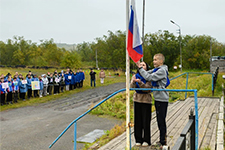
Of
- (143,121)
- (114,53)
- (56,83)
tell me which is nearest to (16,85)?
(56,83)

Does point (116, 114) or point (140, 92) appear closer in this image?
point (140, 92)

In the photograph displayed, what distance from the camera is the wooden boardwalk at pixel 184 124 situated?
5.63 m

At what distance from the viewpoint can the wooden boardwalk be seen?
5631 millimetres

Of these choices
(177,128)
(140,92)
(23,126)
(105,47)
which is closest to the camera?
(140,92)

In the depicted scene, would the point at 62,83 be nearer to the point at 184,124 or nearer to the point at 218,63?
the point at 184,124

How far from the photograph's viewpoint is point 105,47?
186 feet

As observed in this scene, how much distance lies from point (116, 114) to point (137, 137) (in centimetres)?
618

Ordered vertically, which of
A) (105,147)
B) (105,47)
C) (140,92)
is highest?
(105,47)

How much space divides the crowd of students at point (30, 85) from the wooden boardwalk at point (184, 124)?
34.7ft

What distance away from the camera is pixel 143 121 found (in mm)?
5184

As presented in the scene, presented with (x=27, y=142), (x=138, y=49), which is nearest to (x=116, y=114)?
(x=27, y=142)

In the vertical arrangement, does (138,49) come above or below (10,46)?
below

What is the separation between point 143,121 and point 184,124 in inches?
86.1

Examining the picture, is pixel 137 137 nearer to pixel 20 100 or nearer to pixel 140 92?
pixel 140 92
